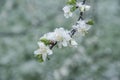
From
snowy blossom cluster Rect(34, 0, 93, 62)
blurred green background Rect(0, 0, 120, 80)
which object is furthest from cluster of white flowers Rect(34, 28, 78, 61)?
blurred green background Rect(0, 0, 120, 80)

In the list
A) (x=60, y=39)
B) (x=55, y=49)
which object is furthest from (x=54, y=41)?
(x=55, y=49)

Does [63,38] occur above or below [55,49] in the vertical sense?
below

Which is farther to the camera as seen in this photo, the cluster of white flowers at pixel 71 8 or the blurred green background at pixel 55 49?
the blurred green background at pixel 55 49

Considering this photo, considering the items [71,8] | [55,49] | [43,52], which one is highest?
[55,49]

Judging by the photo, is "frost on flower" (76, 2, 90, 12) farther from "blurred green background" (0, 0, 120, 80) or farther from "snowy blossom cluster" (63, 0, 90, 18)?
"blurred green background" (0, 0, 120, 80)

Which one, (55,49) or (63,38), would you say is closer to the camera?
(63,38)

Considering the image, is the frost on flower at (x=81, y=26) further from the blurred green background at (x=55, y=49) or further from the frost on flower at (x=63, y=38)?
the blurred green background at (x=55, y=49)

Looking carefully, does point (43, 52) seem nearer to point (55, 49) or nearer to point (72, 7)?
point (72, 7)

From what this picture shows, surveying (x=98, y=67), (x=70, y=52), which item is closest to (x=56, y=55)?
(x=70, y=52)

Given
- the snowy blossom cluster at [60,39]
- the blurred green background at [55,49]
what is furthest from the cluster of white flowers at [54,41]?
the blurred green background at [55,49]
